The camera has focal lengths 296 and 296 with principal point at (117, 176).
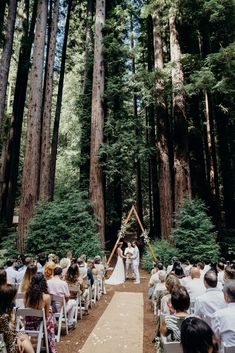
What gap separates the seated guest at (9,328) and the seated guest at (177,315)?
Result: 160 cm

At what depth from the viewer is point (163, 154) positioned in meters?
14.9

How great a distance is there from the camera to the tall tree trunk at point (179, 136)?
13602mm

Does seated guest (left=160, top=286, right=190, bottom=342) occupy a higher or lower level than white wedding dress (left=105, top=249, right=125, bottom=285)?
higher

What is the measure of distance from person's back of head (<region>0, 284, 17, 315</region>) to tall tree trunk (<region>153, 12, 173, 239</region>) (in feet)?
36.9

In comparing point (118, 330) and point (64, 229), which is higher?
point (64, 229)

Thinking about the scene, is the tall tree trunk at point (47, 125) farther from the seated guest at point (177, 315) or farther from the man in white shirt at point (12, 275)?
the seated guest at point (177, 315)

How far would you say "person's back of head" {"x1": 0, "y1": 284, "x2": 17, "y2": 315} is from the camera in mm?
3443

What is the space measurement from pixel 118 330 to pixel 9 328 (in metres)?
3.96

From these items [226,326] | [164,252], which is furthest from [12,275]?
[164,252]

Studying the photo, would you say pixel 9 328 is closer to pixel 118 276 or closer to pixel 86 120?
pixel 118 276

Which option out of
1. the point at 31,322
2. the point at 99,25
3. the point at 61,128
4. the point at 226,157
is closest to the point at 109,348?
the point at 31,322

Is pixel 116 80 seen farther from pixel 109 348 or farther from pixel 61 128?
pixel 109 348

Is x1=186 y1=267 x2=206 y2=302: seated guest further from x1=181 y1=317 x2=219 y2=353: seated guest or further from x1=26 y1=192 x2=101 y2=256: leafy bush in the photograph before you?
x1=26 y1=192 x2=101 y2=256: leafy bush

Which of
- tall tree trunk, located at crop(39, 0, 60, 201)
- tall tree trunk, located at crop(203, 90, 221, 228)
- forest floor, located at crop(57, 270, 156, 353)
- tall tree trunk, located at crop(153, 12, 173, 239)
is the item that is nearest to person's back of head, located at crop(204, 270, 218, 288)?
forest floor, located at crop(57, 270, 156, 353)
